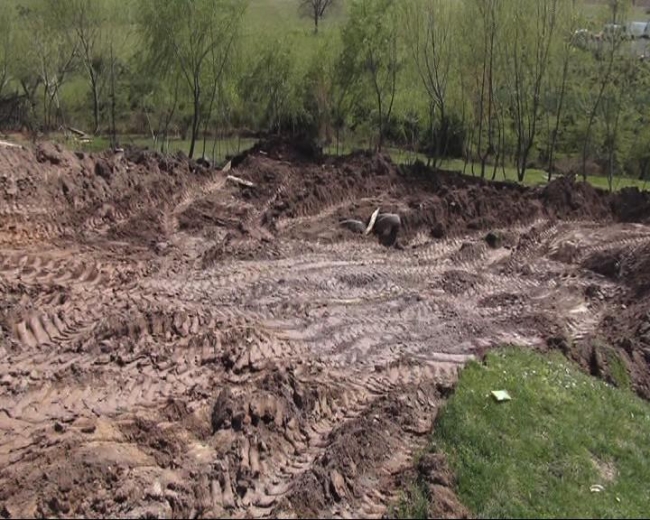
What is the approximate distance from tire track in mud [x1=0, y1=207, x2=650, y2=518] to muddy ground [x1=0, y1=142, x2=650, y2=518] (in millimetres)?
43

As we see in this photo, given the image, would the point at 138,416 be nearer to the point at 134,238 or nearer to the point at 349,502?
the point at 349,502

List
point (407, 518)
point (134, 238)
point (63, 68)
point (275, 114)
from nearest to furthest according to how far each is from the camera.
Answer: point (407, 518), point (134, 238), point (275, 114), point (63, 68)

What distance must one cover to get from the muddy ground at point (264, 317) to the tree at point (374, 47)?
737 cm

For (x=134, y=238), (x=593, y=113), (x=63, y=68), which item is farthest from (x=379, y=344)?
(x=63, y=68)

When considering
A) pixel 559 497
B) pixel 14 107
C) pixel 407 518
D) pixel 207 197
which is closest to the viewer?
pixel 407 518

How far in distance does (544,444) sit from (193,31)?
85.8ft

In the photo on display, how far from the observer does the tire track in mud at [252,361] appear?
8.65 m

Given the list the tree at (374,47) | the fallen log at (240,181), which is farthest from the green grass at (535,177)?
the fallen log at (240,181)

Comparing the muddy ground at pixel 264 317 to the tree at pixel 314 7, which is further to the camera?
the tree at pixel 314 7

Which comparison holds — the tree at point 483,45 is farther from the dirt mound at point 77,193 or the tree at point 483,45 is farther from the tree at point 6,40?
the tree at point 6,40

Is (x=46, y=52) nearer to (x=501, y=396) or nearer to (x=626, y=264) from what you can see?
(x=626, y=264)

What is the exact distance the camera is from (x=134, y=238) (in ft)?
62.1

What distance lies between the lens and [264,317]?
14594 millimetres

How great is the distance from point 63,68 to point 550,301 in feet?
113
